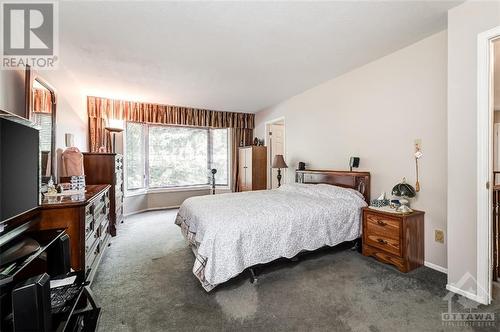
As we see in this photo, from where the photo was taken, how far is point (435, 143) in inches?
96.0

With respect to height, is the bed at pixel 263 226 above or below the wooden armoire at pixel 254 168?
below

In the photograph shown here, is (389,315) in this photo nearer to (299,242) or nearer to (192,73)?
(299,242)

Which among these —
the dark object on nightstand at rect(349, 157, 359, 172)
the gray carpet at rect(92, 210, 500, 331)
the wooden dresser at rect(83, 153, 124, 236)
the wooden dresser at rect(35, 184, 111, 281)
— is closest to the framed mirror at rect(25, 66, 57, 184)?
the wooden dresser at rect(35, 184, 111, 281)

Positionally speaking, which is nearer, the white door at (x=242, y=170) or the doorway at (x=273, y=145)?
the doorway at (x=273, y=145)

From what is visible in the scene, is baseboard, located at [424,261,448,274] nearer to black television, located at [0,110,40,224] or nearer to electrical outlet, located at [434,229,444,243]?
electrical outlet, located at [434,229,444,243]

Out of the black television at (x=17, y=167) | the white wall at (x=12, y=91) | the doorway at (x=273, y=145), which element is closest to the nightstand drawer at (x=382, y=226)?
the doorway at (x=273, y=145)

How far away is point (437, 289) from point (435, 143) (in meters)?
1.47

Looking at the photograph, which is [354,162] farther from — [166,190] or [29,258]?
[166,190]

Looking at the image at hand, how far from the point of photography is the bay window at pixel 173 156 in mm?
→ 5238

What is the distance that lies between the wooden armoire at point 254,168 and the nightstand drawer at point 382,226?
309cm

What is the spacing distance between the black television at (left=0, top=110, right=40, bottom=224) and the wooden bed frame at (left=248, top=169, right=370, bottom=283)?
2002mm

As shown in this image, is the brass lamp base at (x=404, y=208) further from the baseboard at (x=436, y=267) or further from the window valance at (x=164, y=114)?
the window valance at (x=164, y=114)

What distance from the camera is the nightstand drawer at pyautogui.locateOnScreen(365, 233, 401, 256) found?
2.41 metres

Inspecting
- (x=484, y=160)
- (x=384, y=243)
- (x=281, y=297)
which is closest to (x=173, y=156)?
(x=281, y=297)
